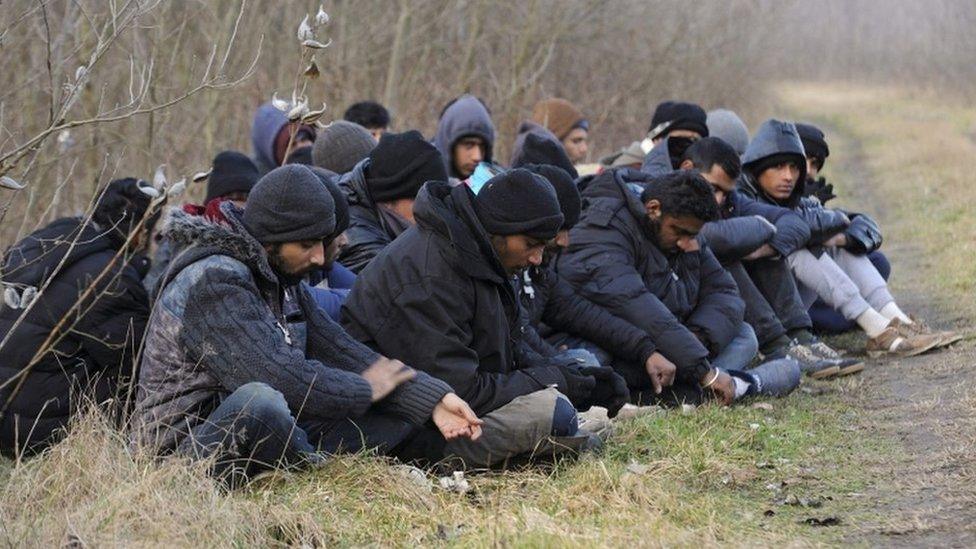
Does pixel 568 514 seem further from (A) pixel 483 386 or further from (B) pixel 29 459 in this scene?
(B) pixel 29 459

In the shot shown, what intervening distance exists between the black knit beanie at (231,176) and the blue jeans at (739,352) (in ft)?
9.06

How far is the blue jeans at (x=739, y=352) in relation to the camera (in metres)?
7.96

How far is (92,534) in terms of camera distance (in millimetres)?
4449

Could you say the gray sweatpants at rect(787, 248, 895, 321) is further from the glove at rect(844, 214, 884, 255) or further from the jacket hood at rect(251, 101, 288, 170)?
the jacket hood at rect(251, 101, 288, 170)

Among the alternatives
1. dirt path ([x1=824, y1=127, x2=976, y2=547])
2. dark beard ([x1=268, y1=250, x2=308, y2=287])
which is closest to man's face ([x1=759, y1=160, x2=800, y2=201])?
dirt path ([x1=824, y1=127, x2=976, y2=547])

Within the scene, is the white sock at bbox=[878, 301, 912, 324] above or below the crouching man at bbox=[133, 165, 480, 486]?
below

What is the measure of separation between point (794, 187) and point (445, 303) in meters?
4.50

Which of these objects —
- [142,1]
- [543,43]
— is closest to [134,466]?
[142,1]

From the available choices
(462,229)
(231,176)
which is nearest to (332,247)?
(462,229)

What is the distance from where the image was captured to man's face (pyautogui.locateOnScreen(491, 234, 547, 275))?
577 cm

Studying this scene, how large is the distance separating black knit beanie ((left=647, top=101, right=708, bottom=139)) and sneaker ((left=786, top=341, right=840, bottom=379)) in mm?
1867

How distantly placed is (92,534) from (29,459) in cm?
118

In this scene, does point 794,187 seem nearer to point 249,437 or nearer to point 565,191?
point 565,191

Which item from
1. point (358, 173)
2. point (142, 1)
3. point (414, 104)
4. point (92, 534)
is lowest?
point (414, 104)
